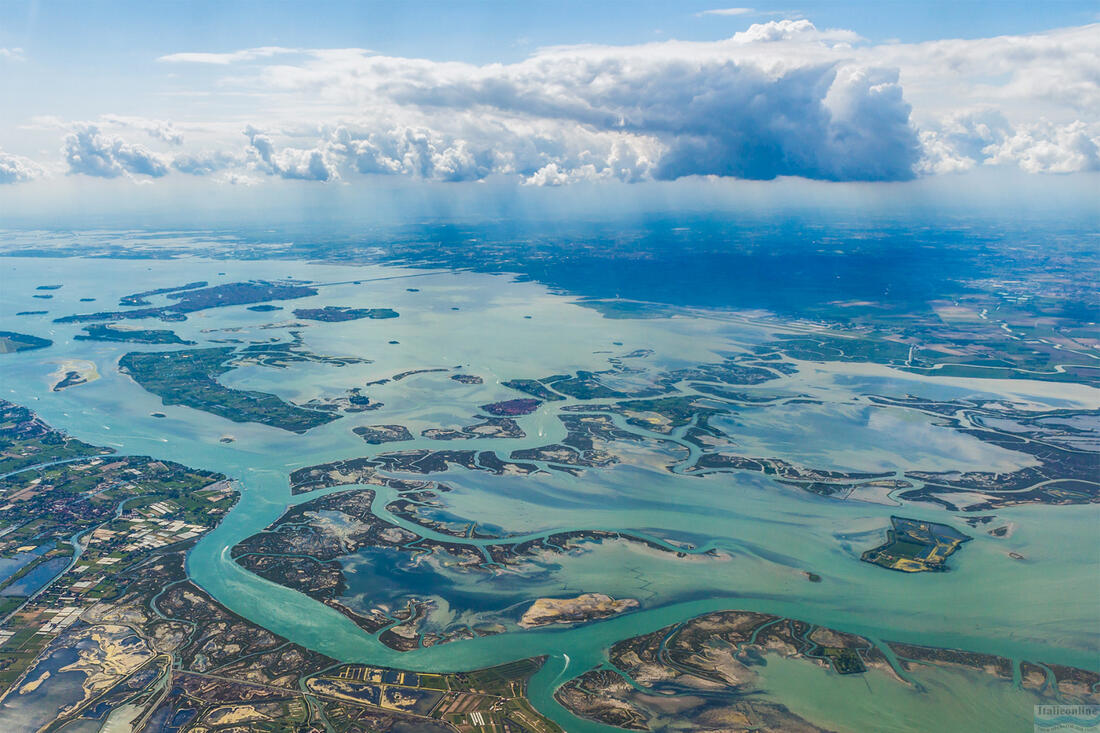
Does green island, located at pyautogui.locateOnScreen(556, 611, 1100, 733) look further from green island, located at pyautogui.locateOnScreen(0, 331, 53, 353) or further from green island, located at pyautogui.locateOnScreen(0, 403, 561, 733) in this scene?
green island, located at pyautogui.locateOnScreen(0, 331, 53, 353)

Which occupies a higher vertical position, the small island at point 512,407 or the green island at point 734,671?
the small island at point 512,407

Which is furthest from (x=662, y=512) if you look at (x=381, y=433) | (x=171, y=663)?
(x=171, y=663)

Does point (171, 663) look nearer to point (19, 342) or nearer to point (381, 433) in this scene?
point (381, 433)

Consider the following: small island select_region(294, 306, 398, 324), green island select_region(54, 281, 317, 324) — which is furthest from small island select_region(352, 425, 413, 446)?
green island select_region(54, 281, 317, 324)

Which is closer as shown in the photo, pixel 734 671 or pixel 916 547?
pixel 734 671

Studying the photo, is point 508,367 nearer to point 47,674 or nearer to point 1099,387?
point 47,674

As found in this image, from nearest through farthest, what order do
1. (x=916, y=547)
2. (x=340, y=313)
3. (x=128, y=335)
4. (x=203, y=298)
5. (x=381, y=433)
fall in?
(x=916, y=547)
(x=381, y=433)
(x=128, y=335)
(x=340, y=313)
(x=203, y=298)

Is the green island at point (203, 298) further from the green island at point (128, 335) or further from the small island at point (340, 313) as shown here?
the small island at point (340, 313)

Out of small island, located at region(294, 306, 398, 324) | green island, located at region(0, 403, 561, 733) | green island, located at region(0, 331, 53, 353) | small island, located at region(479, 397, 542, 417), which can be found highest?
small island, located at region(294, 306, 398, 324)

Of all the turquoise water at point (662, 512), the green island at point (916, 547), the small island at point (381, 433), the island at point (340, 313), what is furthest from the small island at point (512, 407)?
the island at point (340, 313)
